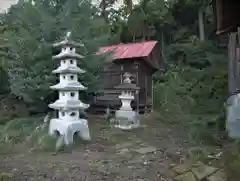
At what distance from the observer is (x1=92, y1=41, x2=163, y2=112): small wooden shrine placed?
10.6m

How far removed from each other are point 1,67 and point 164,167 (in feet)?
21.5

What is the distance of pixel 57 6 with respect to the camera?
9672 mm

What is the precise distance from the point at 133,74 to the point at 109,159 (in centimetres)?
568

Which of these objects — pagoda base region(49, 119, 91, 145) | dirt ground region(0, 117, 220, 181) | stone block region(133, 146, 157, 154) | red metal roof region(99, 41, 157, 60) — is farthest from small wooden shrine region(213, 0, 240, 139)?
red metal roof region(99, 41, 157, 60)

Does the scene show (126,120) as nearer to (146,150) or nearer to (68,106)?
(68,106)

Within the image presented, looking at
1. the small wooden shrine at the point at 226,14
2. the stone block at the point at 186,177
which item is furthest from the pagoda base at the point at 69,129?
the small wooden shrine at the point at 226,14

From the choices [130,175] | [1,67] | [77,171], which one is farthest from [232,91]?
[1,67]

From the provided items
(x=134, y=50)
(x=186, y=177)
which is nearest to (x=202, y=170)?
(x=186, y=177)

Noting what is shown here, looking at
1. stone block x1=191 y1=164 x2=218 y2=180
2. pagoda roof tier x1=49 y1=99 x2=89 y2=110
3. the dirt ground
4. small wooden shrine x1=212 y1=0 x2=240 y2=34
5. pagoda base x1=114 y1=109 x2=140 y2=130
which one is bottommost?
the dirt ground

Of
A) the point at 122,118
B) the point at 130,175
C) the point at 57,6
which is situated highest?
the point at 57,6

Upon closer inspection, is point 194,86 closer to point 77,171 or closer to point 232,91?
point 232,91

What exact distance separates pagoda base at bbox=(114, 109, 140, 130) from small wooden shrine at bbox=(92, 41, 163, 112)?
1.74m

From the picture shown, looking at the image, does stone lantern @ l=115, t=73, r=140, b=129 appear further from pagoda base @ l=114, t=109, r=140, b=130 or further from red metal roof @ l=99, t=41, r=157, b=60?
red metal roof @ l=99, t=41, r=157, b=60

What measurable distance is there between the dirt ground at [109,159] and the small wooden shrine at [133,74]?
10.7 ft
